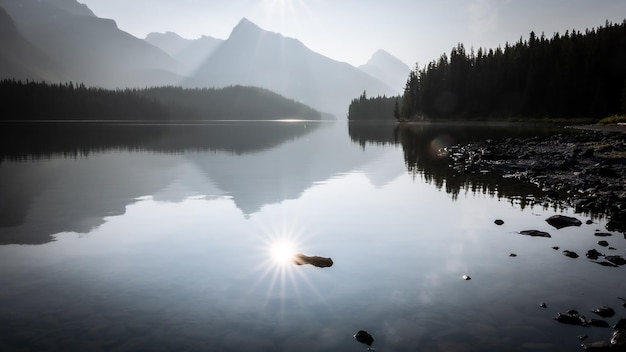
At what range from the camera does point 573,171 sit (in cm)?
2936

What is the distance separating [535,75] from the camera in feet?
461

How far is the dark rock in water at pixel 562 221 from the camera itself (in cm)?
1689

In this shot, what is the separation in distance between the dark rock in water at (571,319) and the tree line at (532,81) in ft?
338

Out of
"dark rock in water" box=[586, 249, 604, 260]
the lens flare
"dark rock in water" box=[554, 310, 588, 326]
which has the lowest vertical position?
the lens flare

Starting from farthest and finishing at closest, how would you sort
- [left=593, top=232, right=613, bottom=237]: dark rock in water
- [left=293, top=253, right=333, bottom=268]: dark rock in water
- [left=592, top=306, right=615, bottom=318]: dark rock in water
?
[left=593, top=232, right=613, bottom=237]: dark rock in water < [left=293, top=253, right=333, bottom=268]: dark rock in water < [left=592, top=306, right=615, bottom=318]: dark rock in water

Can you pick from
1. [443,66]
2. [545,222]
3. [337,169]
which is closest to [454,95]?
[443,66]

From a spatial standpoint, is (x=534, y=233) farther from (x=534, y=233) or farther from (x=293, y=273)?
(x=293, y=273)

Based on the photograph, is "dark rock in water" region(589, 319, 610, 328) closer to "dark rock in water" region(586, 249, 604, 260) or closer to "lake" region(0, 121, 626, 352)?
"lake" region(0, 121, 626, 352)

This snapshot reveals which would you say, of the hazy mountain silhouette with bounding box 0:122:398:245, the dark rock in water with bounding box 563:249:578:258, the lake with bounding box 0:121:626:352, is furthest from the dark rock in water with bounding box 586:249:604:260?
the hazy mountain silhouette with bounding box 0:122:398:245

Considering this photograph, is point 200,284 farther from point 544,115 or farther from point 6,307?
point 544,115

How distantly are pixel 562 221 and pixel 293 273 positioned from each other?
11688mm

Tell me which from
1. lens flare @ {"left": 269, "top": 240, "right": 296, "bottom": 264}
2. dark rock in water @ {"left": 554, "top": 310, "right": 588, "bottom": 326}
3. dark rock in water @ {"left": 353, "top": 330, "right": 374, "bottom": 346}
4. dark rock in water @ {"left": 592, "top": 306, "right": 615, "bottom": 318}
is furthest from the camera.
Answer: lens flare @ {"left": 269, "top": 240, "right": 296, "bottom": 264}

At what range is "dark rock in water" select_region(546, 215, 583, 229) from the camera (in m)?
16.9

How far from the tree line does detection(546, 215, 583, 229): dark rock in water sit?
93.8 m
